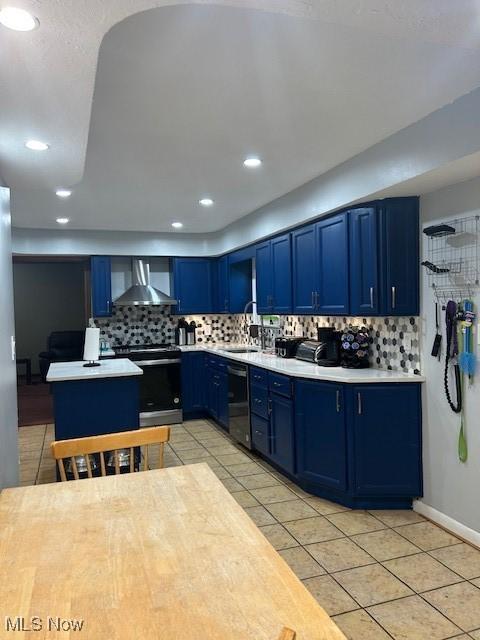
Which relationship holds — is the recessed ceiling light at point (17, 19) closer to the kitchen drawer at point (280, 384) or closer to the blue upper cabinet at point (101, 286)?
the kitchen drawer at point (280, 384)

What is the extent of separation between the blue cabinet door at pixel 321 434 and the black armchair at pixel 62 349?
6248 millimetres

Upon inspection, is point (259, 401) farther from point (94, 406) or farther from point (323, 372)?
point (94, 406)

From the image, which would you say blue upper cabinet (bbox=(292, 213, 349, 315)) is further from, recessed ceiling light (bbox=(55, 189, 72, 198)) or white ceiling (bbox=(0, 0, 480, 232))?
recessed ceiling light (bbox=(55, 189, 72, 198))

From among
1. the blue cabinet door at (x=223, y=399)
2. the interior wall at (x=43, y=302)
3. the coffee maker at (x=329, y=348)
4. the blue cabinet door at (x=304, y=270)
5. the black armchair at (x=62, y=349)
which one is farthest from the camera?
the interior wall at (x=43, y=302)

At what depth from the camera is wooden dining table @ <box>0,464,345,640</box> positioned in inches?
36.0

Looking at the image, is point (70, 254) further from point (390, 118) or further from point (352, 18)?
point (352, 18)

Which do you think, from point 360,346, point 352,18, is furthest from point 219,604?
point 360,346

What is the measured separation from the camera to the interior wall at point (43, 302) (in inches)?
394

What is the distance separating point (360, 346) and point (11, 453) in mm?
2515

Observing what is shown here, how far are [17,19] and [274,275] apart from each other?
3.50 meters

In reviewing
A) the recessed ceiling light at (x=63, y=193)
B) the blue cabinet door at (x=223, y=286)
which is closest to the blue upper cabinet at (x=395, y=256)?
the recessed ceiling light at (x=63, y=193)

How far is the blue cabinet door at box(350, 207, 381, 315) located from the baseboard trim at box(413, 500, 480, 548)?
53.4 inches

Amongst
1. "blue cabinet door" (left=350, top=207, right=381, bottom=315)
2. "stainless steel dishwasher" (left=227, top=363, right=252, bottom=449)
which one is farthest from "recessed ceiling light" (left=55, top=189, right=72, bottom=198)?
"blue cabinet door" (left=350, top=207, right=381, bottom=315)

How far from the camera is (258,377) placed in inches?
168
